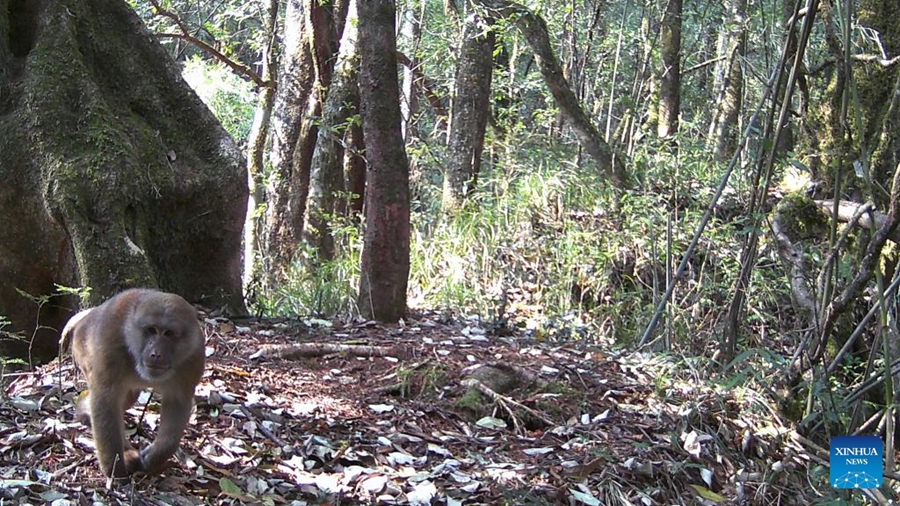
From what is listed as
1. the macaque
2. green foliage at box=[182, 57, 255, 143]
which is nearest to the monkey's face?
the macaque

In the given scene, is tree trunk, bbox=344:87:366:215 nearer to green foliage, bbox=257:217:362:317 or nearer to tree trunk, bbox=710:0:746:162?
green foliage, bbox=257:217:362:317

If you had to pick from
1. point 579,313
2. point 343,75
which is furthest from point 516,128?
point 579,313

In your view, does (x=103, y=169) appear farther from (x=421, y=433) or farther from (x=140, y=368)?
(x=421, y=433)

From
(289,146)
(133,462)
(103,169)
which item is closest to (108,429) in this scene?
(133,462)

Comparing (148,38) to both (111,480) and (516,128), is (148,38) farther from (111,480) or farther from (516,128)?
(516,128)

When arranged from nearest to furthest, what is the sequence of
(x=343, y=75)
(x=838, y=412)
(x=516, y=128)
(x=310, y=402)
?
(x=838, y=412) < (x=310, y=402) < (x=343, y=75) < (x=516, y=128)

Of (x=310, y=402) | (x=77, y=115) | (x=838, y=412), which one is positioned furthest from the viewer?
(x=77, y=115)

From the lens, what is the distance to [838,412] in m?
4.73

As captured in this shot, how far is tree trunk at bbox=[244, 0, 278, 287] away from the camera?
1159 centimetres

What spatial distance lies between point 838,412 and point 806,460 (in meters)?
0.34

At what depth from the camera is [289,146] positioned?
1054 centimetres

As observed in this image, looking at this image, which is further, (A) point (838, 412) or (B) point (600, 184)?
(B) point (600, 184)

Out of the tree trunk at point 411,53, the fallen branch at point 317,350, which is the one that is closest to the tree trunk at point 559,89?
the tree trunk at point 411,53

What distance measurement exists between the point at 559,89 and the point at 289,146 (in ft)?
10.3
